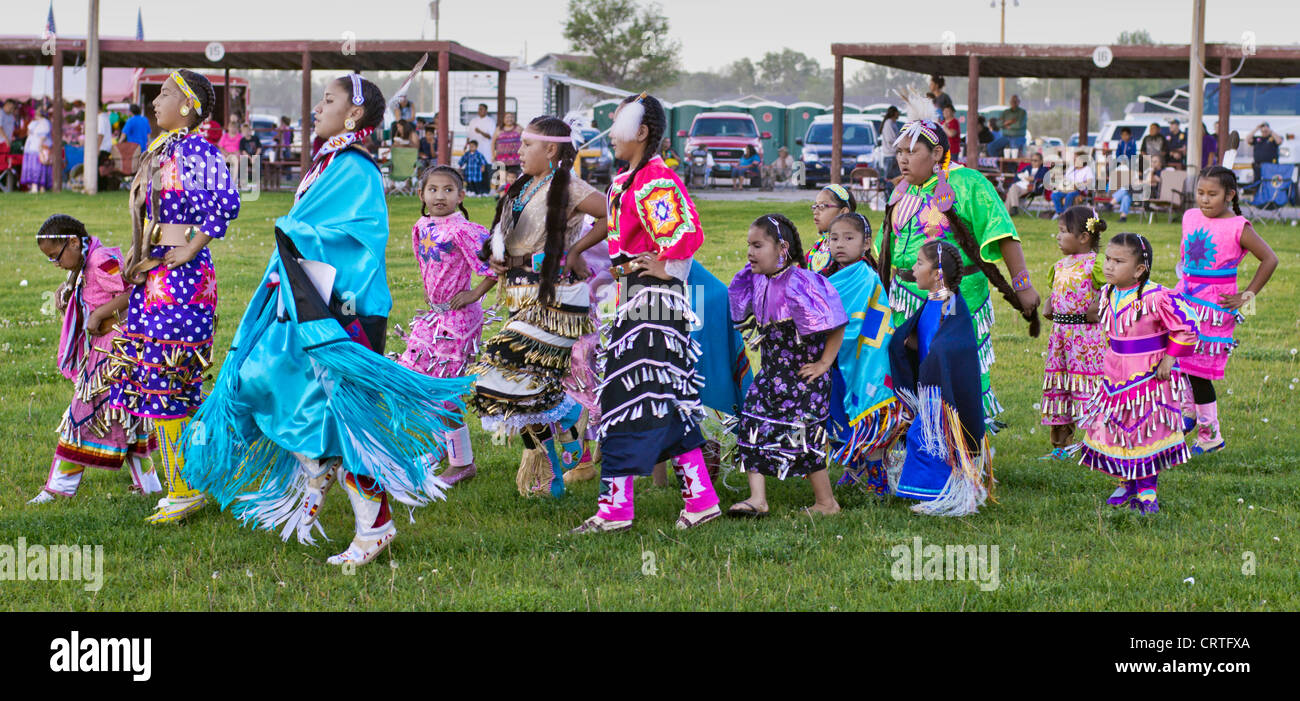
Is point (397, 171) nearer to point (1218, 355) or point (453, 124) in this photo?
point (453, 124)

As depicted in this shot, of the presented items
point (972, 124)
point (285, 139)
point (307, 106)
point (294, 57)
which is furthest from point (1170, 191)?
point (285, 139)

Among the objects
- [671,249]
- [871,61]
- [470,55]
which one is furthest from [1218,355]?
[470,55]

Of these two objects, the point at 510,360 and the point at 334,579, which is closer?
the point at 334,579

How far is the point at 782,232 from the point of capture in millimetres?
5914

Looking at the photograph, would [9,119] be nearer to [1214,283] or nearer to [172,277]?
[172,277]

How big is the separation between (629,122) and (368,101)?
3.56 ft

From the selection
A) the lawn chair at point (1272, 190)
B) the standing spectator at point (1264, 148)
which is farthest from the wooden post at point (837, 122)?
the standing spectator at point (1264, 148)

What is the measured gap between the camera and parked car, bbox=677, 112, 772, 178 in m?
30.1

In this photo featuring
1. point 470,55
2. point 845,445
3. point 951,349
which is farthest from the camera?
point 470,55

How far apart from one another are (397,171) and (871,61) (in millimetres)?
8696

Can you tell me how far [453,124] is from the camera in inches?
1570
